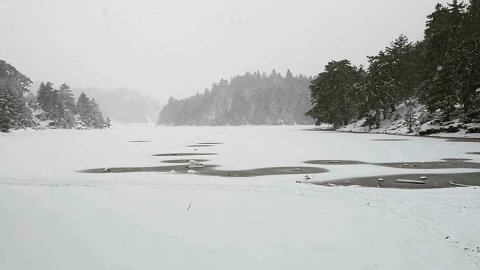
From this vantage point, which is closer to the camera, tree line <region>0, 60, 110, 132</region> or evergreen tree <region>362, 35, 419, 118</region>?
evergreen tree <region>362, 35, 419, 118</region>

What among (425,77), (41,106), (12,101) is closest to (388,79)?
(425,77)

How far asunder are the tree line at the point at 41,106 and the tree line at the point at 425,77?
234 ft

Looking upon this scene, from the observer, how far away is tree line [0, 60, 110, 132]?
89.9m

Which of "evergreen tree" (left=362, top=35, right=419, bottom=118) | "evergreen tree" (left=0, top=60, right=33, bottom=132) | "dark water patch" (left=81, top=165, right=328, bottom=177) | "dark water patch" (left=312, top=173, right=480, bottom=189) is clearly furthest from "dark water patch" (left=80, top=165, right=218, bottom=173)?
"evergreen tree" (left=0, top=60, right=33, bottom=132)

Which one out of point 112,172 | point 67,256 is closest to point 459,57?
point 112,172

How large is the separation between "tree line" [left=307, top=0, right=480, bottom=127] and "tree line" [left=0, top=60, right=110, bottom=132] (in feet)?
234

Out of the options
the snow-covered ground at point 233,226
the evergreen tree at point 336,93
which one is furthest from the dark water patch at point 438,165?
the evergreen tree at point 336,93

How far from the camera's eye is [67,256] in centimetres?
746

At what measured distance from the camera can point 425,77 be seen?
60.8 meters

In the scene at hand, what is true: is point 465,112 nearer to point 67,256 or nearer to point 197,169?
point 197,169

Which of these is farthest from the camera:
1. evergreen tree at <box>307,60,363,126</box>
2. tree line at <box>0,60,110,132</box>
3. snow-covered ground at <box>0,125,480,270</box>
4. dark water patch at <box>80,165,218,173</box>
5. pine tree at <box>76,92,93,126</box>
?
pine tree at <box>76,92,93,126</box>

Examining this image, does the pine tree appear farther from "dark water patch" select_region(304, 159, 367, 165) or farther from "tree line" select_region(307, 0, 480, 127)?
"dark water patch" select_region(304, 159, 367, 165)

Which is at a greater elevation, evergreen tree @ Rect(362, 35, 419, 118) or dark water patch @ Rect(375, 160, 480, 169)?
evergreen tree @ Rect(362, 35, 419, 118)

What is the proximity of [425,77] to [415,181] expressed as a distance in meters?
50.7
